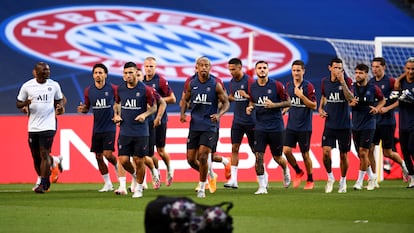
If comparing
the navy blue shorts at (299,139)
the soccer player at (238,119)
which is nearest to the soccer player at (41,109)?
the soccer player at (238,119)

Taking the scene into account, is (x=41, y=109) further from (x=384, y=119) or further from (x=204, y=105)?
(x=384, y=119)

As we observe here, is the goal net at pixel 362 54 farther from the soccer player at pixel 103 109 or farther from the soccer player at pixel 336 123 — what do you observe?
the soccer player at pixel 103 109

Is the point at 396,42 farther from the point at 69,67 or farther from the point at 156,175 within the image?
the point at 69,67

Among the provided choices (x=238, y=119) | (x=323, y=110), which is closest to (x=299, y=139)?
(x=323, y=110)

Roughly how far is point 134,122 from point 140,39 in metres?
14.3

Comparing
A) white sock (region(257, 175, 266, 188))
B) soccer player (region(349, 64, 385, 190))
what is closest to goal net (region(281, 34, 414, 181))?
soccer player (region(349, 64, 385, 190))

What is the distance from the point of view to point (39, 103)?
1966cm

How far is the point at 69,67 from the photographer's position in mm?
30297

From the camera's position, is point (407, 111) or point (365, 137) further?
point (407, 111)

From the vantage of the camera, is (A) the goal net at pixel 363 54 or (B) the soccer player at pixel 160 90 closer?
(B) the soccer player at pixel 160 90

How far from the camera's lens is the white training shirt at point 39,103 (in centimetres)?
1964

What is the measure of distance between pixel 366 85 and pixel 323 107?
93 cm

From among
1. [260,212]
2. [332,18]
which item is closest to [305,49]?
[332,18]

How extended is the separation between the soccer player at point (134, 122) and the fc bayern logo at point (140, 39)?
39.2 ft
